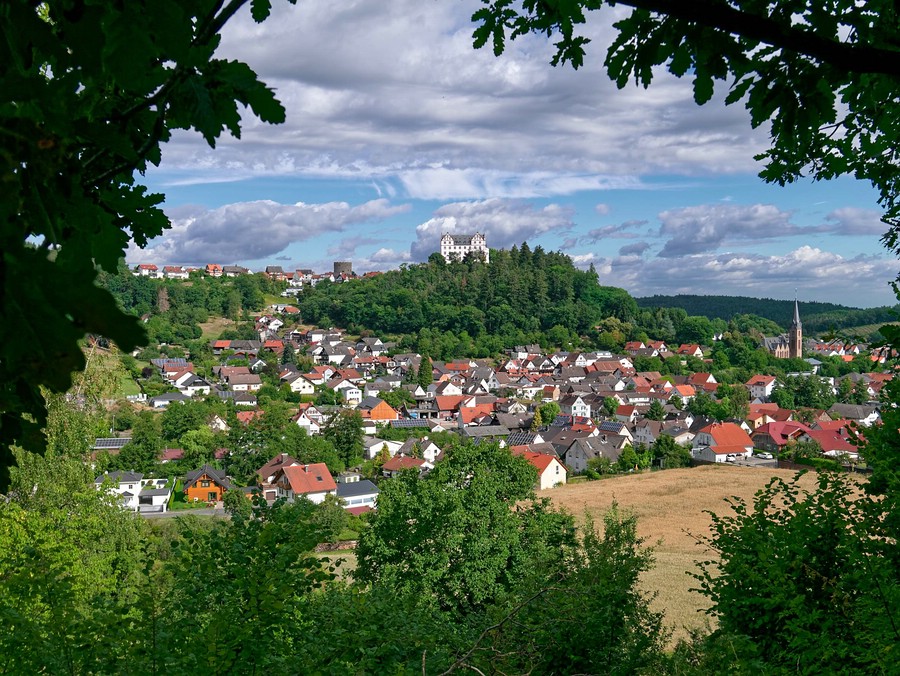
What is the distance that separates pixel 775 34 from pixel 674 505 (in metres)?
31.0

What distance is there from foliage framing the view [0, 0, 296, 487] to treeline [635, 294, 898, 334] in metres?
110

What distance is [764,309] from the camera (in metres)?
135

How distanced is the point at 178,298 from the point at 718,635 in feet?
307

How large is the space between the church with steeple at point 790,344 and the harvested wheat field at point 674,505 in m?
50.5

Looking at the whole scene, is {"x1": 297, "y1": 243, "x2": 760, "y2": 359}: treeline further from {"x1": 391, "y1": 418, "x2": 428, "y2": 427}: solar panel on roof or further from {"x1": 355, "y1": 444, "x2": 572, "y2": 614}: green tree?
{"x1": 355, "y1": 444, "x2": 572, "y2": 614}: green tree

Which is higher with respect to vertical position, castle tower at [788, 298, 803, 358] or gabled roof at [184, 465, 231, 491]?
castle tower at [788, 298, 803, 358]

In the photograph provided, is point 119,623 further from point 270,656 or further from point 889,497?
point 889,497

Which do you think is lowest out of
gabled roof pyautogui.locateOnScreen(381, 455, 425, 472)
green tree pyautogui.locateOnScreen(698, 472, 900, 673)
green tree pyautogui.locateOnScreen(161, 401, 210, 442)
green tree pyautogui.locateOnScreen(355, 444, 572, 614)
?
gabled roof pyautogui.locateOnScreen(381, 455, 425, 472)

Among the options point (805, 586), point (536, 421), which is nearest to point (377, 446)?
point (536, 421)

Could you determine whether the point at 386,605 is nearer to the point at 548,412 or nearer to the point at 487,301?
the point at 548,412

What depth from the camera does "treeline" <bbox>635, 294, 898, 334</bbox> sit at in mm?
104400

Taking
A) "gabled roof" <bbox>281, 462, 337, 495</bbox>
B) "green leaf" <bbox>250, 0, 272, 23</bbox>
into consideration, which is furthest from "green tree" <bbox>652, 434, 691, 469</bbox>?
"green leaf" <bbox>250, 0, 272, 23</bbox>

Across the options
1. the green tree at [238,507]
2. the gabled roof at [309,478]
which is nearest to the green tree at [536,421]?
the gabled roof at [309,478]

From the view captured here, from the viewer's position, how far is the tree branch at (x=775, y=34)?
4.36 ft
